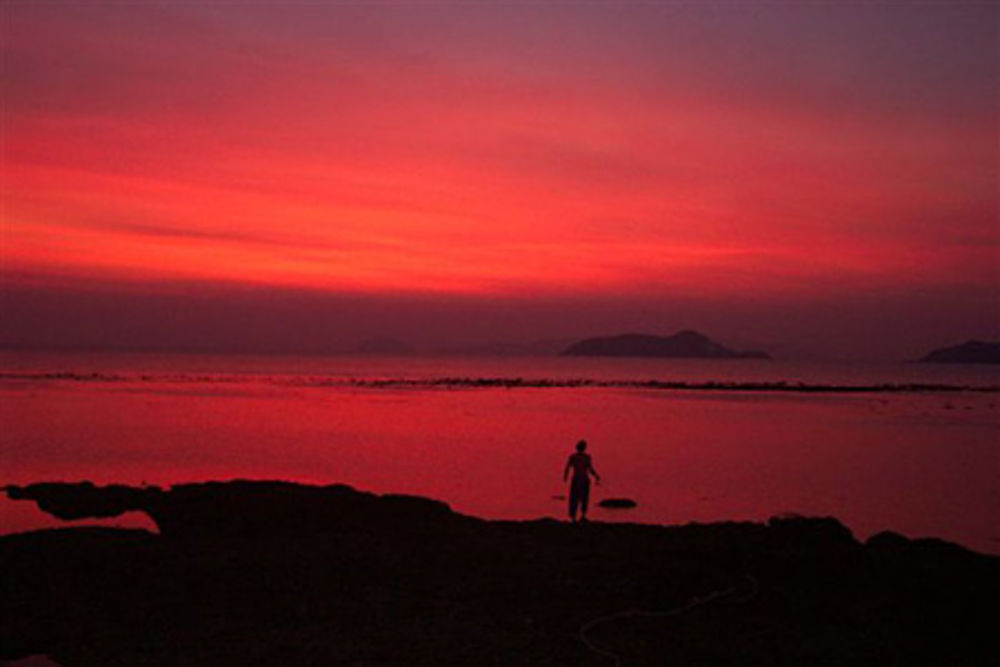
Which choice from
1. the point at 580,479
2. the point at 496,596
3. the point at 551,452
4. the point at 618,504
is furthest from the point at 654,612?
the point at 551,452

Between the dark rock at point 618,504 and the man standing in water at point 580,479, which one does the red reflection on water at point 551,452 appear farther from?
the man standing in water at point 580,479

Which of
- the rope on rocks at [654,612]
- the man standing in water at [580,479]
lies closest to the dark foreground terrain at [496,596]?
the rope on rocks at [654,612]

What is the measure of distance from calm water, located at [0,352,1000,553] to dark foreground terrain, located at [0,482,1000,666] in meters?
8.62

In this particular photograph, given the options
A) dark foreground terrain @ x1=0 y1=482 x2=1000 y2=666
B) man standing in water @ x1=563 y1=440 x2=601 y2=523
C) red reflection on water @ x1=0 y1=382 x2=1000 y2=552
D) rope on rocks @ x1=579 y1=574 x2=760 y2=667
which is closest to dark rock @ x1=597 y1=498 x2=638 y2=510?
red reflection on water @ x1=0 y1=382 x2=1000 y2=552

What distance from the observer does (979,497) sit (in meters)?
34.5

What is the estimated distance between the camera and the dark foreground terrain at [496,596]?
1209cm

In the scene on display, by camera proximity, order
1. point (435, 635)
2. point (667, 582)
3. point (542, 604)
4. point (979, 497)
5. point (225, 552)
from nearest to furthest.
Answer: point (435, 635) → point (542, 604) → point (667, 582) → point (225, 552) → point (979, 497)

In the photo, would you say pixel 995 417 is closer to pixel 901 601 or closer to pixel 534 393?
pixel 534 393

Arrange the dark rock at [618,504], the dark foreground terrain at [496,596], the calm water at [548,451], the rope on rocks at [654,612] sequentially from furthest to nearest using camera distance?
the calm water at [548,451] → the dark rock at [618,504] → the dark foreground terrain at [496,596] → the rope on rocks at [654,612]

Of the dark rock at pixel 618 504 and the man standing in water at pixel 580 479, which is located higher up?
the man standing in water at pixel 580 479

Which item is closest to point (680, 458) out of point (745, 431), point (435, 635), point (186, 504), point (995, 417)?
point (745, 431)

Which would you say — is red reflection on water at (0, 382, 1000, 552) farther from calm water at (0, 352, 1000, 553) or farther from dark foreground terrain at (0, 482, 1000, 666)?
dark foreground terrain at (0, 482, 1000, 666)

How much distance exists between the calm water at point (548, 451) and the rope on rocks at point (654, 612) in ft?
42.7

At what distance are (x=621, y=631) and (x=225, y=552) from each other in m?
8.12
